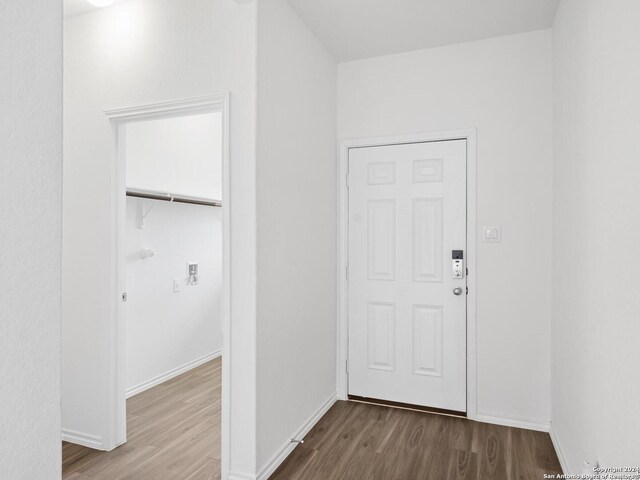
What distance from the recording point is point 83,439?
249cm

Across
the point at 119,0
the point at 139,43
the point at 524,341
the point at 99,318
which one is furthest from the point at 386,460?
the point at 119,0

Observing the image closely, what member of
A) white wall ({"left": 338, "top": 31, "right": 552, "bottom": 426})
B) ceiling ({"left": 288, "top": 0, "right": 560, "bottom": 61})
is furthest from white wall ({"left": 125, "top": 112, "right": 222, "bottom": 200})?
white wall ({"left": 338, "top": 31, "right": 552, "bottom": 426})

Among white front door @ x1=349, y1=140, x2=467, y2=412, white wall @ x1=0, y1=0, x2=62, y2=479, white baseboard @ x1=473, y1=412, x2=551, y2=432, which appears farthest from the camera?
white front door @ x1=349, y1=140, x2=467, y2=412

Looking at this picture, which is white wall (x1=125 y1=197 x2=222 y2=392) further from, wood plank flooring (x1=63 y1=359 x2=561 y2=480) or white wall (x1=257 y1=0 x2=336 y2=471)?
white wall (x1=257 y1=0 x2=336 y2=471)

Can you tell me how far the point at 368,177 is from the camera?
124 inches

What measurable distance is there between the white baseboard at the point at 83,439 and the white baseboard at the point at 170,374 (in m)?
0.66

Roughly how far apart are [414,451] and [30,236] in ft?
7.66

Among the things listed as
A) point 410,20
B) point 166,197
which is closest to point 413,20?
point 410,20

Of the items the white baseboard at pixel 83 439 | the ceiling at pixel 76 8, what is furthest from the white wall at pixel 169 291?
the ceiling at pixel 76 8

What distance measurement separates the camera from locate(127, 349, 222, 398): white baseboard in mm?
3262

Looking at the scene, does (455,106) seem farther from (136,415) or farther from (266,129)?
(136,415)

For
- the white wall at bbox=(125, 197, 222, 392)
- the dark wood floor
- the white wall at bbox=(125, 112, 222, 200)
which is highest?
the white wall at bbox=(125, 112, 222, 200)

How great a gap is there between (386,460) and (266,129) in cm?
197

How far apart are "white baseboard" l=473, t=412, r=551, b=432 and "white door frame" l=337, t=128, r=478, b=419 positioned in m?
0.07
